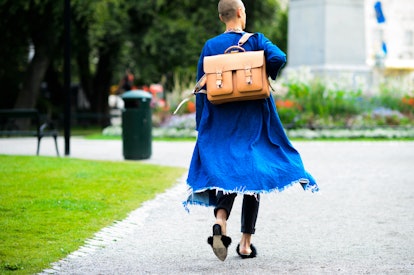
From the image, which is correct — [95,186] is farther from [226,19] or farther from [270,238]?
[226,19]

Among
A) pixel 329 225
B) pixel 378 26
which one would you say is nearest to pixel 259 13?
pixel 329 225

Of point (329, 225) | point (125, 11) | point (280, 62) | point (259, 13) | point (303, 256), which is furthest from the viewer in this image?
point (259, 13)

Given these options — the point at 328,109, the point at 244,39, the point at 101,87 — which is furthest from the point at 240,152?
the point at 101,87

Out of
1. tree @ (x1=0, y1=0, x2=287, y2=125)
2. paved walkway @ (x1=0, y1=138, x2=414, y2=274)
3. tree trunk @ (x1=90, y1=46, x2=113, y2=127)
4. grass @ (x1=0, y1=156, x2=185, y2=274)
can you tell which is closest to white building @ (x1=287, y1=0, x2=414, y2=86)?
tree @ (x1=0, y1=0, x2=287, y2=125)

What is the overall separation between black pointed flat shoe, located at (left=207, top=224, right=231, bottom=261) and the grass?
1.10 meters

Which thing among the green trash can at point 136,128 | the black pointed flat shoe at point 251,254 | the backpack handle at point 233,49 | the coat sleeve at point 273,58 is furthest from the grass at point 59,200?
the coat sleeve at point 273,58

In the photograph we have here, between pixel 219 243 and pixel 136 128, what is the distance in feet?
31.8

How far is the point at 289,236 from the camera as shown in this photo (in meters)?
7.26

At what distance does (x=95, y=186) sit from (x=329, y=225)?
3.51 meters

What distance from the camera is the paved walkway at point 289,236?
5.90m

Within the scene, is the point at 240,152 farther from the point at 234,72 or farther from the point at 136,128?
the point at 136,128

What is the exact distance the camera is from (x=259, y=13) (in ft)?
114

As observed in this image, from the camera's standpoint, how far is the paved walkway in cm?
590

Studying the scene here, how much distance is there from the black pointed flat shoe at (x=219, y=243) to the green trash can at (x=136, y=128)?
9.53 m
